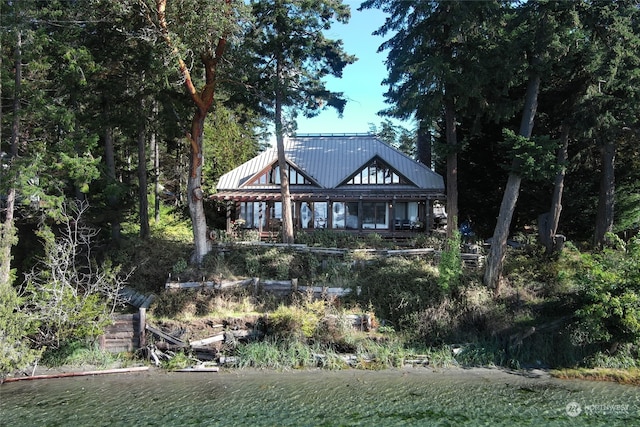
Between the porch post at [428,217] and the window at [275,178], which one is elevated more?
the window at [275,178]

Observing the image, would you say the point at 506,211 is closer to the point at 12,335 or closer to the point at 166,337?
the point at 166,337

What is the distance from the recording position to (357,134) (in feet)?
91.1

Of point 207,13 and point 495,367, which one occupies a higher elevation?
point 207,13

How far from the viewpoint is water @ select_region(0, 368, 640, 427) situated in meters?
9.33

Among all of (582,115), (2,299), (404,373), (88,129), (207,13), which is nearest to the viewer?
(2,299)

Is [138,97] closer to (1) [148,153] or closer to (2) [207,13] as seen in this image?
(2) [207,13]

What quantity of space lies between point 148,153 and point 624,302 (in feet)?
83.7

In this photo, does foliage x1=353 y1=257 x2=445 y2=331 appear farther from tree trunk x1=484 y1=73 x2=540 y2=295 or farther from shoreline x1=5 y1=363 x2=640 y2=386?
shoreline x1=5 y1=363 x2=640 y2=386

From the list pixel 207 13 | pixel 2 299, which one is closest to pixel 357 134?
pixel 207 13

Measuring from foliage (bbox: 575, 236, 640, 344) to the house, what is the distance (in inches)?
431

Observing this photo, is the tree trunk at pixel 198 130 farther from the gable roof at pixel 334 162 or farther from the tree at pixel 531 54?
the tree at pixel 531 54

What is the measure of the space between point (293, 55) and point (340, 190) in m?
8.30

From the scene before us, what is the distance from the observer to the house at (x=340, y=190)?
2391cm

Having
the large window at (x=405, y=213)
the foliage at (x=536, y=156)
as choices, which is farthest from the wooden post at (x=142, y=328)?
the large window at (x=405, y=213)
